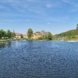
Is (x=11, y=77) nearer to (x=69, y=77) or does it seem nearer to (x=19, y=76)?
(x=19, y=76)

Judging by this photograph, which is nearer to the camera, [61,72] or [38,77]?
[38,77]

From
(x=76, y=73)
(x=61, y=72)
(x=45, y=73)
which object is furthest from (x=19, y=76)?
(x=76, y=73)

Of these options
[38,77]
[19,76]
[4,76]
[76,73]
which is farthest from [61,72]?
[4,76]

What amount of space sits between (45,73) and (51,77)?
9.88 ft

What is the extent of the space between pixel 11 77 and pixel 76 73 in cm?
1148

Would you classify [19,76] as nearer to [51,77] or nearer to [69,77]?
[51,77]

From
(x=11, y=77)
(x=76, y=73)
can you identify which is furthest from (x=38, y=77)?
(x=76, y=73)

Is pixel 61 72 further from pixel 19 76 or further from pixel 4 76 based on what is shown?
pixel 4 76

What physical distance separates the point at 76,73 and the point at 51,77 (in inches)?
205

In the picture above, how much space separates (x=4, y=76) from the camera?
30828 mm

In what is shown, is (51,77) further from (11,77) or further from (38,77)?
(11,77)

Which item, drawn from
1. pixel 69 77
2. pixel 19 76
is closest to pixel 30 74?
pixel 19 76

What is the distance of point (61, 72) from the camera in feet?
111

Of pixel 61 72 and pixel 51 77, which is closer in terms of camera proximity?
pixel 51 77
